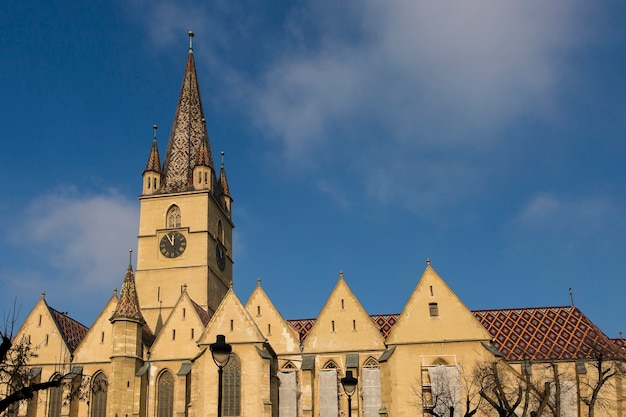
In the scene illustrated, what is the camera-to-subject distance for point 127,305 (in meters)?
50.5

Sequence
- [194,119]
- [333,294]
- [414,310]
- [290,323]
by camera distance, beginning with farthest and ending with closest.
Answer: [194,119]
[290,323]
[333,294]
[414,310]

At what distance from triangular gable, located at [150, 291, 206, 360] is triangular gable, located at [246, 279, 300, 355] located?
388 cm

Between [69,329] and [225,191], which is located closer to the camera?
[69,329]

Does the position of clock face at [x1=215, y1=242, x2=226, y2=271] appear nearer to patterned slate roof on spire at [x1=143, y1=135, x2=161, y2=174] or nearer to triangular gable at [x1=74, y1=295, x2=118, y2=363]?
patterned slate roof on spire at [x1=143, y1=135, x2=161, y2=174]

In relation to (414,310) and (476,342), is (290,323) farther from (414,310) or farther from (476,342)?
(476,342)

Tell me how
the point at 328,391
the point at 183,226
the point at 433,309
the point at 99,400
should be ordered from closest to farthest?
the point at 433,309 < the point at 328,391 < the point at 99,400 < the point at 183,226

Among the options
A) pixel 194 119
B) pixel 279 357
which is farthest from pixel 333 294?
pixel 194 119

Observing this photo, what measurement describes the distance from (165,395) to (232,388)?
5.77 m

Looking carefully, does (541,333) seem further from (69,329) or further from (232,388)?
(69,329)

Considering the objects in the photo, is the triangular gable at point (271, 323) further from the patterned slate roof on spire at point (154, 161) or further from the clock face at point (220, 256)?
the patterned slate roof on spire at point (154, 161)

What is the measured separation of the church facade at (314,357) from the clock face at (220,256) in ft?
34.1

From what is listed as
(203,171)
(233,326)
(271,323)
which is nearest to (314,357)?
(271,323)

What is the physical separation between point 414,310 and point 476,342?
4.34 m

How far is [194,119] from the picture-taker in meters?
70.9
